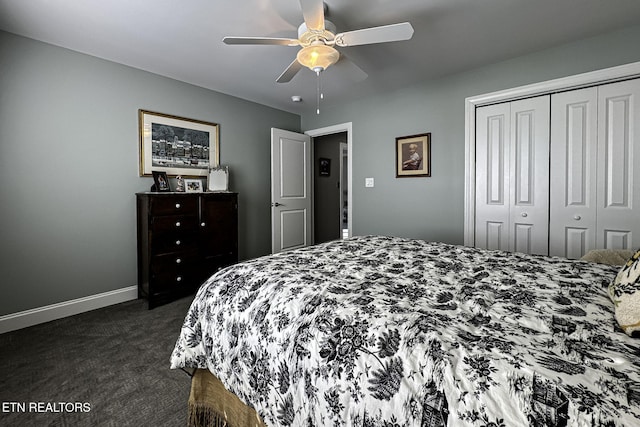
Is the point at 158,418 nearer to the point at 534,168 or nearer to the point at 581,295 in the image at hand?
the point at 581,295

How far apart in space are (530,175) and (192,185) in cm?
363

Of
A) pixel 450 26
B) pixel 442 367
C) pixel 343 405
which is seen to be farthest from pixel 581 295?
pixel 450 26

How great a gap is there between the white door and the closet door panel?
2741 mm

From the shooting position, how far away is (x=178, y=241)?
3.04m

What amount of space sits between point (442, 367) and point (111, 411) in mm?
1710

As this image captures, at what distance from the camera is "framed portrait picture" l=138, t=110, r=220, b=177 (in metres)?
3.20

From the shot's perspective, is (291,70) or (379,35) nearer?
(379,35)

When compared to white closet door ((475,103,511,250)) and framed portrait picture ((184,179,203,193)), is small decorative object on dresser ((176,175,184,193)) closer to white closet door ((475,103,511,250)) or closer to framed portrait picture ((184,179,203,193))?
framed portrait picture ((184,179,203,193))

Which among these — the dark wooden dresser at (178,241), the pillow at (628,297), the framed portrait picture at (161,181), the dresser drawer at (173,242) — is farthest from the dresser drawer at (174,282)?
the pillow at (628,297)

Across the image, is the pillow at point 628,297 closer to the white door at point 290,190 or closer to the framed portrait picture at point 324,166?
the white door at point 290,190

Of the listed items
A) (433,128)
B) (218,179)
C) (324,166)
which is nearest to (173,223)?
(218,179)

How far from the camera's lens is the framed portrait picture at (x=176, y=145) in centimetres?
320

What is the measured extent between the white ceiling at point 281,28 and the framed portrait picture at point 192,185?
3.90 ft

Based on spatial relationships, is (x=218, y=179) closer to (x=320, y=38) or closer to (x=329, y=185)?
(x=320, y=38)
